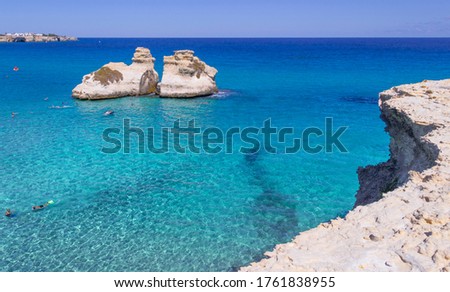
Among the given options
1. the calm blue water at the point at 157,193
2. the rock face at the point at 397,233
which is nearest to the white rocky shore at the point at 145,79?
the calm blue water at the point at 157,193

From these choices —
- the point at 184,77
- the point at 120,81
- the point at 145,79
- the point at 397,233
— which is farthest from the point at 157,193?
the point at 145,79

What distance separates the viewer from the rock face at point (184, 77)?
50500 mm

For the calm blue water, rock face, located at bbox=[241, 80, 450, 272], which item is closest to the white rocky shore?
the calm blue water

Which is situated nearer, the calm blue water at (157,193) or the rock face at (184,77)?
the calm blue water at (157,193)

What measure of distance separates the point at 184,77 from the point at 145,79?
6.90 metres

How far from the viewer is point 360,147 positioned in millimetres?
30312

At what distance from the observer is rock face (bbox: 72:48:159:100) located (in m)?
50.4

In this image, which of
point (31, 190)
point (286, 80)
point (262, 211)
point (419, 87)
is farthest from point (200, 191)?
point (286, 80)

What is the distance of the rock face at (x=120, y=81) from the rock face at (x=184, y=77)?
3.67 meters

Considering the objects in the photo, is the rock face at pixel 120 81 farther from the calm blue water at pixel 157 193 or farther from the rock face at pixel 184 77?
the calm blue water at pixel 157 193

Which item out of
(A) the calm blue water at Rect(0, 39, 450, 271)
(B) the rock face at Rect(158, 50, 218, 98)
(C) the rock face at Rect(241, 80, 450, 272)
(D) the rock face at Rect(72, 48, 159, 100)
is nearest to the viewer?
(C) the rock face at Rect(241, 80, 450, 272)

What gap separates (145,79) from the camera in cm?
5441

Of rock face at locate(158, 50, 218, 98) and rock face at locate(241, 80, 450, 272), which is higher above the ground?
rock face at locate(158, 50, 218, 98)

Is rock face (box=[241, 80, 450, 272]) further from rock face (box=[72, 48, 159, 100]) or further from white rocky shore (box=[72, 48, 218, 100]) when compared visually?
rock face (box=[72, 48, 159, 100])
